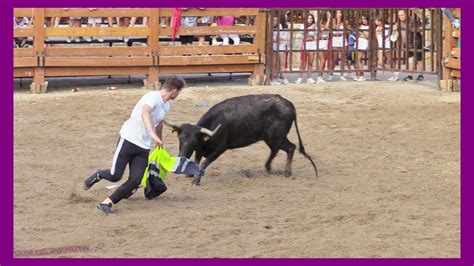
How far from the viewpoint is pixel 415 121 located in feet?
50.4

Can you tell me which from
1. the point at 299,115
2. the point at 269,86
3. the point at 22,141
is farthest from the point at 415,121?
the point at 22,141

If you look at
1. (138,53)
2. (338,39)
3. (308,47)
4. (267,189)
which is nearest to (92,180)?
(267,189)

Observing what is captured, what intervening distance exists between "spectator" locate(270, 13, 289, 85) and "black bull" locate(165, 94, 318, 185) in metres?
7.67

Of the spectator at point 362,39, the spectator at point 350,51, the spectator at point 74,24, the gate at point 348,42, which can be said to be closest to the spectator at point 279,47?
the gate at point 348,42

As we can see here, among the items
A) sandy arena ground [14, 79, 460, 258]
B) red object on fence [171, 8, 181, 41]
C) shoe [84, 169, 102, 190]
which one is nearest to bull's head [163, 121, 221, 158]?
sandy arena ground [14, 79, 460, 258]

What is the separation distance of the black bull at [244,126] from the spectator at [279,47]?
7.67 meters

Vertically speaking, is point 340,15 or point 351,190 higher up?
point 340,15

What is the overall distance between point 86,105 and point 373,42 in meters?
6.87

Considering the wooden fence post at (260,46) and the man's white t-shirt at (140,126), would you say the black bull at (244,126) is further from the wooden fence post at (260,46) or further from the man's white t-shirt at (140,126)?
the wooden fence post at (260,46)

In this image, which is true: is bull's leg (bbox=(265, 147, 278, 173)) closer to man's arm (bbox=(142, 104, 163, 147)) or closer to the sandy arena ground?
the sandy arena ground

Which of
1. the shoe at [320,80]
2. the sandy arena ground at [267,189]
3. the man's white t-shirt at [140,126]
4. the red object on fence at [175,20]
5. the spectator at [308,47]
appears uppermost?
the red object on fence at [175,20]

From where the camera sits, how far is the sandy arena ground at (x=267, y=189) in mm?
8469

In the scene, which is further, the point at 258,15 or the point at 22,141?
the point at 258,15

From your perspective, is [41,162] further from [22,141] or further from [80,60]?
[80,60]
